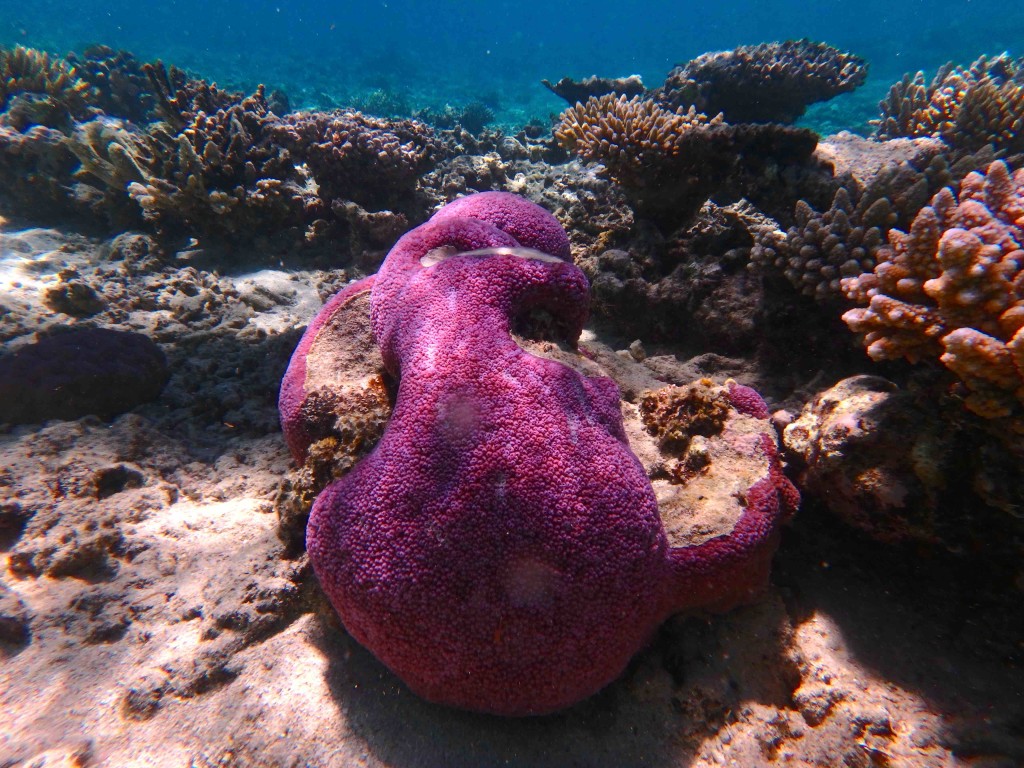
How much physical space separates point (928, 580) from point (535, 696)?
209cm

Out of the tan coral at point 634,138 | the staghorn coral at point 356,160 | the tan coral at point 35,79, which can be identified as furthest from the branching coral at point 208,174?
the tan coral at point 634,138

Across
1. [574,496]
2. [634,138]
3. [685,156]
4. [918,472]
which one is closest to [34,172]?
[634,138]

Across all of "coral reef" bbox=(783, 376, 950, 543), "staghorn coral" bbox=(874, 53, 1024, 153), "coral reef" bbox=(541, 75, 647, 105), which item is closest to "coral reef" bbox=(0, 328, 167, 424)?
"coral reef" bbox=(783, 376, 950, 543)

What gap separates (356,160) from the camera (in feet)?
18.9

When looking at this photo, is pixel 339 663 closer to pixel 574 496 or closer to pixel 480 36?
pixel 574 496

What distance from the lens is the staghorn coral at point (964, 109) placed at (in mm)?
5773

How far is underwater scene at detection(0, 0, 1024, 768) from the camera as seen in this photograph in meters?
1.98

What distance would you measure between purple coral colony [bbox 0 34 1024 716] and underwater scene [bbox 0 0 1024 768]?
17mm

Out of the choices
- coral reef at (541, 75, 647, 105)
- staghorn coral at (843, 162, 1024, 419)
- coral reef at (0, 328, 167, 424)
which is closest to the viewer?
staghorn coral at (843, 162, 1024, 419)

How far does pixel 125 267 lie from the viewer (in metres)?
5.44

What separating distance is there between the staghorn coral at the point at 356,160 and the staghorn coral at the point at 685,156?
261cm

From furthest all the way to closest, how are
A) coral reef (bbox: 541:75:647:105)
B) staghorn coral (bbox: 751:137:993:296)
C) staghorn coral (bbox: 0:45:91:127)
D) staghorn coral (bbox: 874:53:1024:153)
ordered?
coral reef (bbox: 541:75:647:105) < staghorn coral (bbox: 0:45:91:127) < staghorn coral (bbox: 874:53:1024:153) < staghorn coral (bbox: 751:137:993:296)

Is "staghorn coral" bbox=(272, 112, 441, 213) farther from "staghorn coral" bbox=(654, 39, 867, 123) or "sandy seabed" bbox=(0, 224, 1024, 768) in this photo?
"staghorn coral" bbox=(654, 39, 867, 123)

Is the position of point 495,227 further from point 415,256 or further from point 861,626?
point 861,626
